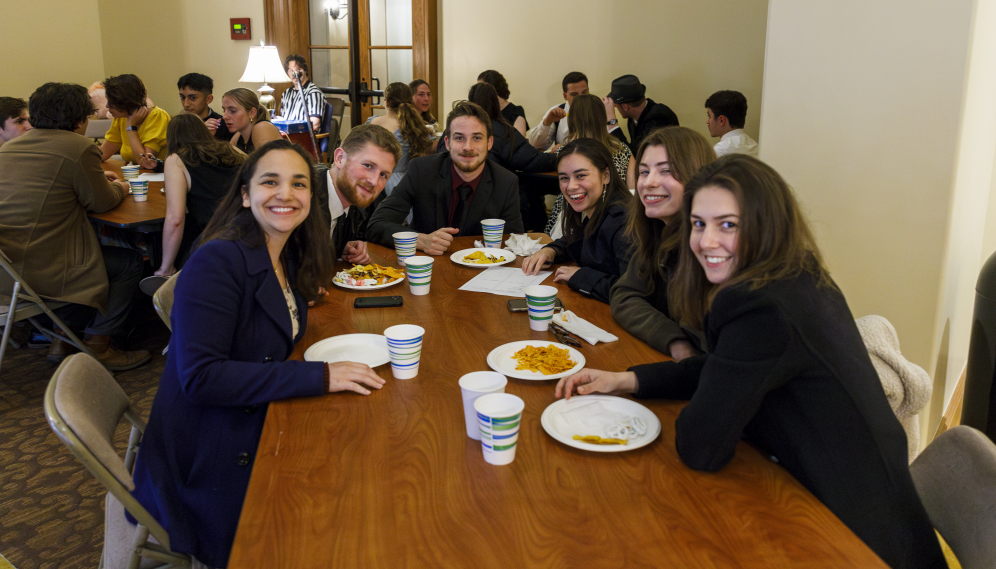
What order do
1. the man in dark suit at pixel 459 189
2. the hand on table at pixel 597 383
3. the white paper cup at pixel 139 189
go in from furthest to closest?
the white paper cup at pixel 139 189
the man in dark suit at pixel 459 189
the hand on table at pixel 597 383

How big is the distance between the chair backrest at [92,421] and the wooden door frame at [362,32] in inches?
243

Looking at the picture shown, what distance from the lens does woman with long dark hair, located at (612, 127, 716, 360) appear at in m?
2.05

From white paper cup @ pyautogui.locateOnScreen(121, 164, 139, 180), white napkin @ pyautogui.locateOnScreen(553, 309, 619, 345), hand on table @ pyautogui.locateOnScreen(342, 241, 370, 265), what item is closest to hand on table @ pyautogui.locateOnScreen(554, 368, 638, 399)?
white napkin @ pyautogui.locateOnScreen(553, 309, 619, 345)

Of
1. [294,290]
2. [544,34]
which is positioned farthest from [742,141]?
[294,290]

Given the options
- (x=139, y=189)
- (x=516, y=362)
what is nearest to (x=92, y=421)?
(x=516, y=362)

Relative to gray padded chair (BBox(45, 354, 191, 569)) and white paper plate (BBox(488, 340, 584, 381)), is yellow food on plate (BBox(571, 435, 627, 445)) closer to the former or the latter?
white paper plate (BBox(488, 340, 584, 381))

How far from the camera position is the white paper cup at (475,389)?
1.30 meters

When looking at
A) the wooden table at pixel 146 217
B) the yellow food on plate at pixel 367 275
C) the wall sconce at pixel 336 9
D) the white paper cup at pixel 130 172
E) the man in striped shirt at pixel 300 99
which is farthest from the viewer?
the wall sconce at pixel 336 9

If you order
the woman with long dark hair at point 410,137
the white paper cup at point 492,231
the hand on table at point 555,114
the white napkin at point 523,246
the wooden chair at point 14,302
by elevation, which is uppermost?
the hand on table at point 555,114

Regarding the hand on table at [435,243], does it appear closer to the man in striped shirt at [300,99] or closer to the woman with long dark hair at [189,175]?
the woman with long dark hair at [189,175]

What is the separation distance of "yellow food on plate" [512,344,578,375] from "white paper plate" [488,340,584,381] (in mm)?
14

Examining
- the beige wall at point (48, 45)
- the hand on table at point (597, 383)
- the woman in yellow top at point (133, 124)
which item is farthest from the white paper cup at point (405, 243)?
the beige wall at point (48, 45)

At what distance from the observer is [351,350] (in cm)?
178

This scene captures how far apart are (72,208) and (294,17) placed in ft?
16.5
